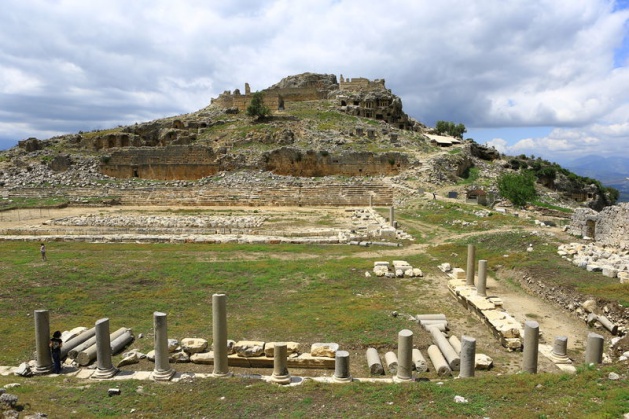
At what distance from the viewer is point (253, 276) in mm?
16312

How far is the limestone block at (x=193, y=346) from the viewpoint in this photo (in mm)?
9688

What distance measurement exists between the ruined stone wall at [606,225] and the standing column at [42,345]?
66.4 feet

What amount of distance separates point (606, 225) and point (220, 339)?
18874mm

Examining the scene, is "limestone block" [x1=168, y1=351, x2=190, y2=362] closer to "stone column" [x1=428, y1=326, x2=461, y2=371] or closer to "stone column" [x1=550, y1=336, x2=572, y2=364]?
"stone column" [x1=428, y1=326, x2=461, y2=371]

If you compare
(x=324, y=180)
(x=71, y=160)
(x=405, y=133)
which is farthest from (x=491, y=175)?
(x=71, y=160)

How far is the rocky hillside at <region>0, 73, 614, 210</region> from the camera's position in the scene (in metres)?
47.2

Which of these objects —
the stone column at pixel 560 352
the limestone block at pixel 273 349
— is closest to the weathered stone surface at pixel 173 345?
the limestone block at pixel 273 349

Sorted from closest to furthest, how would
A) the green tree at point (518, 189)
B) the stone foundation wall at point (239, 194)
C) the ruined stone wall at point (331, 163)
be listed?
the green tree at point (518, 189) → the stone foundation wall at point (239, 194) → the ruined stone wall at point (331, 163)

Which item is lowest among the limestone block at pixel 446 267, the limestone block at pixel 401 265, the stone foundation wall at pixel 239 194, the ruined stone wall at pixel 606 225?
the limestone block at pixel 446 267

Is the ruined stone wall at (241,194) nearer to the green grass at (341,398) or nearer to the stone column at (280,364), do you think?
the stone column at (280,364)

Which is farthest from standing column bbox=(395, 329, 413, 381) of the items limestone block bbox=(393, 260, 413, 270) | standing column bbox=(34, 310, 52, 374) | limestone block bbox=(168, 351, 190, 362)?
limestone block bbox=(393, 260, 413, 270)

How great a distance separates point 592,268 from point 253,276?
12.0 metres

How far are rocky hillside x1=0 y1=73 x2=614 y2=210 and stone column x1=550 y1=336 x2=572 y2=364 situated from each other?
30708mm

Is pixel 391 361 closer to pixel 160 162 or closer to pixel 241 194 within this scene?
pixel 241 194
